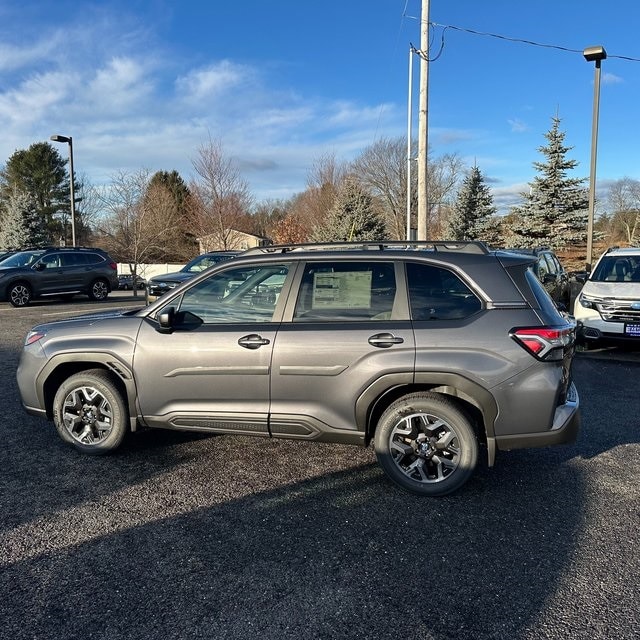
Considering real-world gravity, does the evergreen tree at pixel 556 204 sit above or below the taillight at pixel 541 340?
above

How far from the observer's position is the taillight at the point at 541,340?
11.3 feet

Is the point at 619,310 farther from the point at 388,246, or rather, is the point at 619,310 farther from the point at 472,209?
the point at 472,209

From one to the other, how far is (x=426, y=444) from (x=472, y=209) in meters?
32.5

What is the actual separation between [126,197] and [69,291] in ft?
52.7

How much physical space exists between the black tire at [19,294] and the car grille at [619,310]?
15.1 metres

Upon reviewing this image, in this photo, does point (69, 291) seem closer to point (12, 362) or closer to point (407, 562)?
point (12, 362)

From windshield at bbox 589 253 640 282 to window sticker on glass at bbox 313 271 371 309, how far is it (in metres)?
7.33

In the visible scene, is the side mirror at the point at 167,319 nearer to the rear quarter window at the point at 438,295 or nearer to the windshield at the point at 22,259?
the rear quarter window at the point at 438,295

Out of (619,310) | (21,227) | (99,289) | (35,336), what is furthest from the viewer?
(21,227)

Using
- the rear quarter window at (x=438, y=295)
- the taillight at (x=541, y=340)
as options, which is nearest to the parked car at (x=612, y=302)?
the taillight at (x=541, y=340)

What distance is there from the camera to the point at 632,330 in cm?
832

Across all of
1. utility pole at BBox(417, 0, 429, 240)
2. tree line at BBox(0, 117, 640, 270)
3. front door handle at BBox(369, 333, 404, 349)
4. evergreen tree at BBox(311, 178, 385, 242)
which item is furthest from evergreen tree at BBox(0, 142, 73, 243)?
front door handle at BBox(369, 333, 404, 349)

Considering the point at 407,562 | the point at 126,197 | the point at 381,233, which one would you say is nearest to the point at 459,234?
the point at 381,233

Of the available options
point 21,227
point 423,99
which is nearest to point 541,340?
point 423,99
